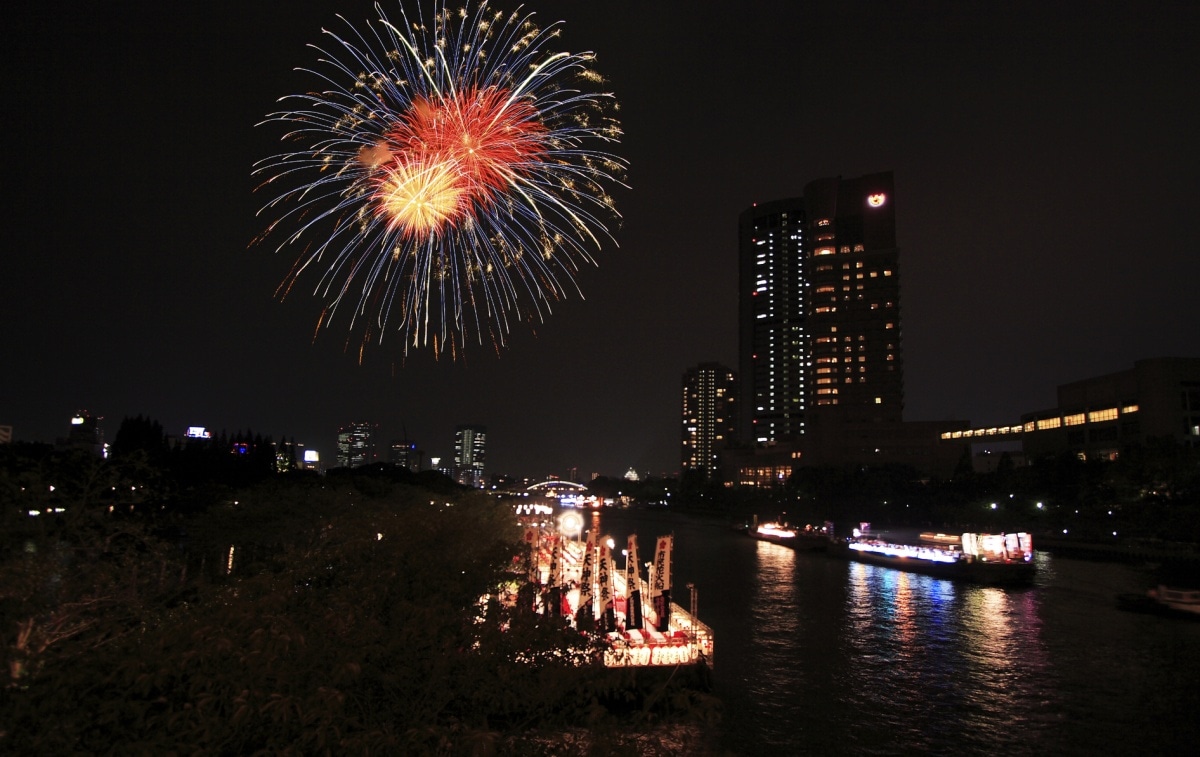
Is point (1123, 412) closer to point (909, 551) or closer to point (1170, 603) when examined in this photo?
point (909, 551)

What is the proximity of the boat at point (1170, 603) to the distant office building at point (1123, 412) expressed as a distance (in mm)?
30619

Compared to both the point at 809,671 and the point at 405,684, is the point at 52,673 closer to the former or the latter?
the point at 405,684

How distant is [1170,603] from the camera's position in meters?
34.6

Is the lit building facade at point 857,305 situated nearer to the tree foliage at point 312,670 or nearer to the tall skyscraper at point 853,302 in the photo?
the tall skyscraper at point 853,302

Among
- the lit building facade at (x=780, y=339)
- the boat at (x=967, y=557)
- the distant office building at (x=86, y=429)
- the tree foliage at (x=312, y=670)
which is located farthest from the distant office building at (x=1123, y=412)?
the distant office building at (x=86, y=429)

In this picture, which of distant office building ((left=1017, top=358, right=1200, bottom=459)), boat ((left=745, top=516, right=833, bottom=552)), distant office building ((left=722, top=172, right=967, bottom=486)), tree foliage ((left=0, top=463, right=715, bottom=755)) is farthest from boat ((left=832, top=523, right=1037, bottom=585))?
distant office building ((left=722, top=172, right=967, bottom=486))

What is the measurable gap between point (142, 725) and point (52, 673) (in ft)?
2.44

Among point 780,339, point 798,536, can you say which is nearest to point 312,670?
point 798,536

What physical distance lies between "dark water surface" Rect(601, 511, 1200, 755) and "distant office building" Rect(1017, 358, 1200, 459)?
33897 mm

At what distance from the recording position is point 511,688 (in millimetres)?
7773

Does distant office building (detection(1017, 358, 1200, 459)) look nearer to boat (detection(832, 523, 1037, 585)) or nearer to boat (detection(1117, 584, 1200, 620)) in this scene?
boat (detection(832, 523, 1037, 585))

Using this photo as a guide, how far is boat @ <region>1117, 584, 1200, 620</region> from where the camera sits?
34344mm

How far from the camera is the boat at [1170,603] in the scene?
34.3m

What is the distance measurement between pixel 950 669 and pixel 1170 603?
15652 millimetres
